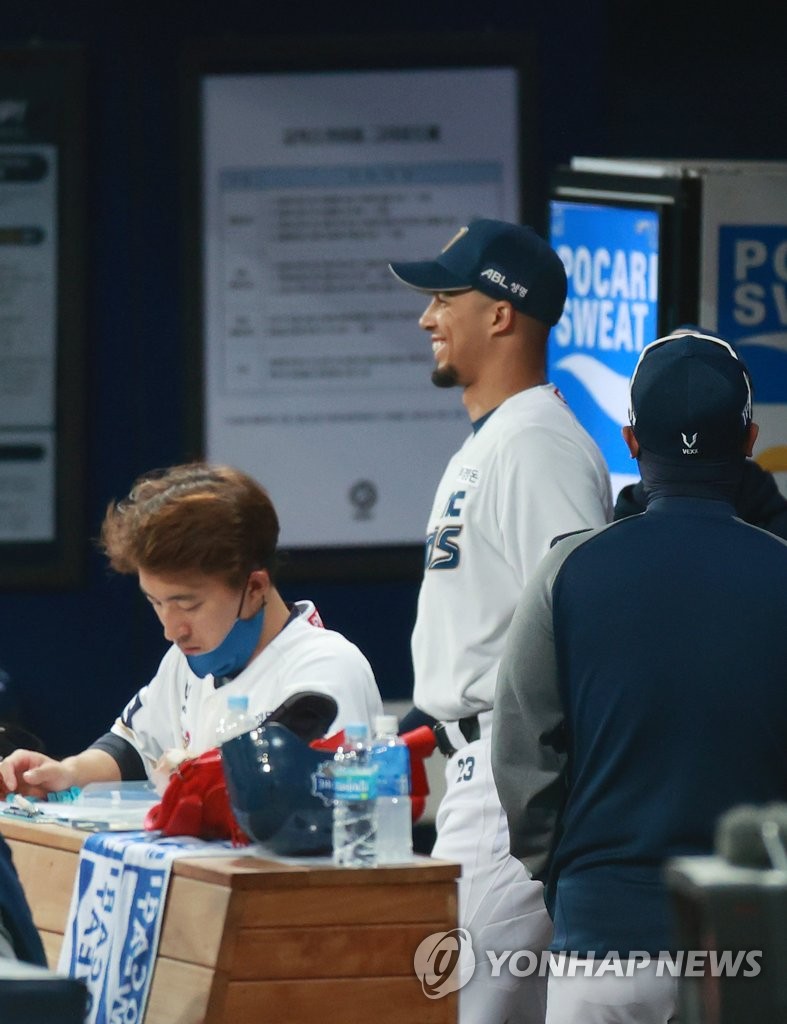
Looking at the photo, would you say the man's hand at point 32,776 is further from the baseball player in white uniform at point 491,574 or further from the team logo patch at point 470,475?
the team logo patch at point 470,475

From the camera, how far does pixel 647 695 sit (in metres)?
2.83

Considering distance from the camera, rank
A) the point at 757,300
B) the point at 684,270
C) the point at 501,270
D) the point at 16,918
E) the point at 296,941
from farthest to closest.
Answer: the point at 757,300 → the point at 684,270 → the point at 501,270 → the point at 296,941 → the point at 16,918

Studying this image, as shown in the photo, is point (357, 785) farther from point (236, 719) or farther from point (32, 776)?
point (32, 776)

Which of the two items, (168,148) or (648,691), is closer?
(648,691)

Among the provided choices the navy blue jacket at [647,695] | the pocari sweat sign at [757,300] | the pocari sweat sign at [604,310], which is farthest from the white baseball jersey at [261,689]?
the pocari sweat sign at [757,300]

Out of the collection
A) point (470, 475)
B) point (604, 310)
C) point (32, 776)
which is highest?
point (604, 310)

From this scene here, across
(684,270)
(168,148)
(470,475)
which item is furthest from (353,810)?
(168,148)

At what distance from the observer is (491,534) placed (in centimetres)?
393

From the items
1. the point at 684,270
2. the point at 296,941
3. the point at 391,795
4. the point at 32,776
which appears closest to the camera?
the point at 296,941

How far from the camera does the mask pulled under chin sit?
359 cm

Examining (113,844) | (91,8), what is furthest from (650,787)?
(91,8)

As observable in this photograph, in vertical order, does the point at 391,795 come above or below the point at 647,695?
below

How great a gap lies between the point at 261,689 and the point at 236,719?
111 mm

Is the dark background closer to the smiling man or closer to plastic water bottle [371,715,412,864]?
the smiling man
